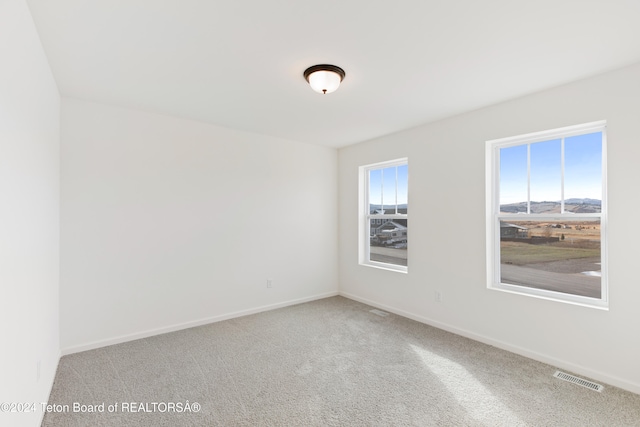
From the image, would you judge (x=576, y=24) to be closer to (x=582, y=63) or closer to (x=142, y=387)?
(x=582, y=63)

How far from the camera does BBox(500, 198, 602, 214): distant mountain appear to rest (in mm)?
2693

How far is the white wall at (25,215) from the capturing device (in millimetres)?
1420

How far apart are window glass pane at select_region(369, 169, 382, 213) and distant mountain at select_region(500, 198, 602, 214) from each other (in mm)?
1797

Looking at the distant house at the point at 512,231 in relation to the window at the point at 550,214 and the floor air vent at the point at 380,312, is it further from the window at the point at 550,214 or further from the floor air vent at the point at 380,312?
the floor air vent at the point at 380,312

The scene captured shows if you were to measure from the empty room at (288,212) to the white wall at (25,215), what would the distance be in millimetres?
24

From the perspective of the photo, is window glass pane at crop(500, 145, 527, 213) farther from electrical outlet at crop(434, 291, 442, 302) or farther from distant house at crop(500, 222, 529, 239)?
electrical outlet at crop(434, 291, 442, 302)

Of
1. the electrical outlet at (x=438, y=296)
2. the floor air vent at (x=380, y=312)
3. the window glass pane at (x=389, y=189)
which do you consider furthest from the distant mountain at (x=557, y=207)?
the floor air vent at (x=380, y=312)

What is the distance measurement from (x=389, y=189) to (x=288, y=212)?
156cm

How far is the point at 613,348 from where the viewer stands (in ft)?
7.97

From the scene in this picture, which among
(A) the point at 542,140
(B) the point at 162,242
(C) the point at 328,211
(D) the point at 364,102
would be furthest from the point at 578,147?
(B) the point at 162,242

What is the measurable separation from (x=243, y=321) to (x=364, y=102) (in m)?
2.98

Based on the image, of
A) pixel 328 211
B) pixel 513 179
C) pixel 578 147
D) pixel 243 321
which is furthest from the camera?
pixel 328 211

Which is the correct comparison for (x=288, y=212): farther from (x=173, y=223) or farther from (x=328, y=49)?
(x=328, y=49)

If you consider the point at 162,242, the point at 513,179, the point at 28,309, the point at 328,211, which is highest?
the point at 513,179
